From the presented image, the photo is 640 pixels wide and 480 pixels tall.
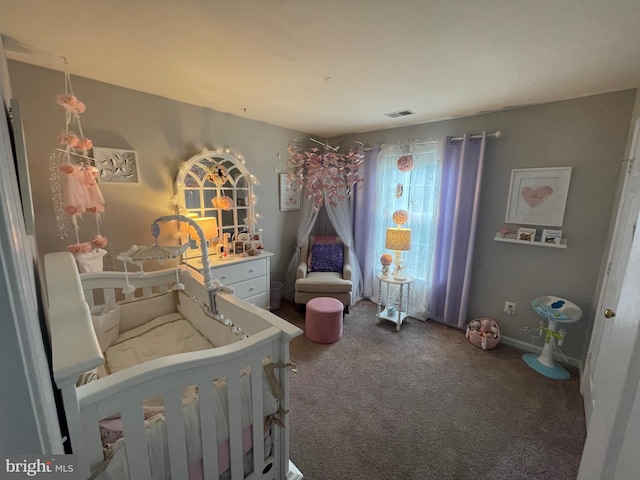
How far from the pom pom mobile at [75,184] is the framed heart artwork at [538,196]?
11.3 ft

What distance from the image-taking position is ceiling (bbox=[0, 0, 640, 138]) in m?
1.17

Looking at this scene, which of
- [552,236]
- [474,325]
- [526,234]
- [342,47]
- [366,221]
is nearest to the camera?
[342,47]

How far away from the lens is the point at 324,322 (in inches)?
102

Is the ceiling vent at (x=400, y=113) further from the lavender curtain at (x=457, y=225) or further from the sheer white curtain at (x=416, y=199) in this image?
the lavender curtain at (x=457, y=225)

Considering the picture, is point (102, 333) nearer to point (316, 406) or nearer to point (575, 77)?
point (316, 406)

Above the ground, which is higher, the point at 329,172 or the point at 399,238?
the point at 329,172

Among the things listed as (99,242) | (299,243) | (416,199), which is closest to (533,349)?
(416,199)

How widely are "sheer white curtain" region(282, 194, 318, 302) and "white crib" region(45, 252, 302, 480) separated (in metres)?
2.18

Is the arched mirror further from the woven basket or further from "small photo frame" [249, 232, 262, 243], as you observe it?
the woven basket

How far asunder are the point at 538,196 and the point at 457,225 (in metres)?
0.70

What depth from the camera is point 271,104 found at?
97.1 inches

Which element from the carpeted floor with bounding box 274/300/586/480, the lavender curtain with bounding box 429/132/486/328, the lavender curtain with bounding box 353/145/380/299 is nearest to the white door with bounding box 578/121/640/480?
the carpeted floor with bounding box 274/300/586/480

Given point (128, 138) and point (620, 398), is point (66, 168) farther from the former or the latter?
point (620, 398)

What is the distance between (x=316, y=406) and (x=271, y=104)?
2.53 metres
